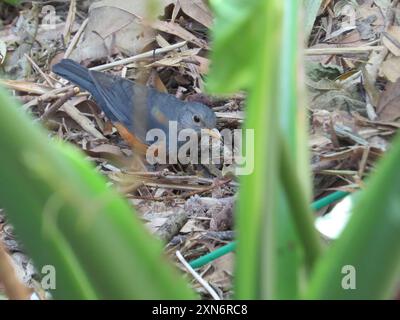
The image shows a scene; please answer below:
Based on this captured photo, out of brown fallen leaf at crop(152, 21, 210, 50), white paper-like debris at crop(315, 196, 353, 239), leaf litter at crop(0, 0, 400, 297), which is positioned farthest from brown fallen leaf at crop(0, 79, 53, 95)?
white paper-like debris at crop(315, 196, 353, 239)

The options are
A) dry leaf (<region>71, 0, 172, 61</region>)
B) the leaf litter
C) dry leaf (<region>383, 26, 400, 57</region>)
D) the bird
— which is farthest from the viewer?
dry leaf (<region>71, 0, 172, 61</region>)

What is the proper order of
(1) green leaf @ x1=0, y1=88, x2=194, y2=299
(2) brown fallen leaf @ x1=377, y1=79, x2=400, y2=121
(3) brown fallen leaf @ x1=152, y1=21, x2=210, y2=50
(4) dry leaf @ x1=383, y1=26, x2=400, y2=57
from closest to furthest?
(1) green leaf @ x1=0, y1=88, x2=194, y2=299 < (2) brown fallen leaf @ x1=377, y1=79, x2=400, y2=121 < (4) dry leaf @ x1=383, y1=26, x2=400, y2=57 < (3) brown fallen leaf @ x1=152, y1=21, x2=210, y2=50

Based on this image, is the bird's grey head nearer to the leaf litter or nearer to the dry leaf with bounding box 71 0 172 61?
the leaf litter

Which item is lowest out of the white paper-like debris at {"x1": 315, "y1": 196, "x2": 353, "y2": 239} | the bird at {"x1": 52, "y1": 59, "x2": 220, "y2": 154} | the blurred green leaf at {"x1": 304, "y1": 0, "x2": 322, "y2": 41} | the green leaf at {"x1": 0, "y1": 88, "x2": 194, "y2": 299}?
the white paper-like debris at {"x1": 315, "y1": 196, "x2": 353, "y2": 239}

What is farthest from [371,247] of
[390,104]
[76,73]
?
[76,73]

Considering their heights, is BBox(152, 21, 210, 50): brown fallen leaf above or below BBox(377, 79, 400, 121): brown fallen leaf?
above

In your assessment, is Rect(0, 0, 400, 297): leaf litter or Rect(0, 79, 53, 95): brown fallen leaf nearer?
Rect(0, 0, 400, 297): leaf litter
